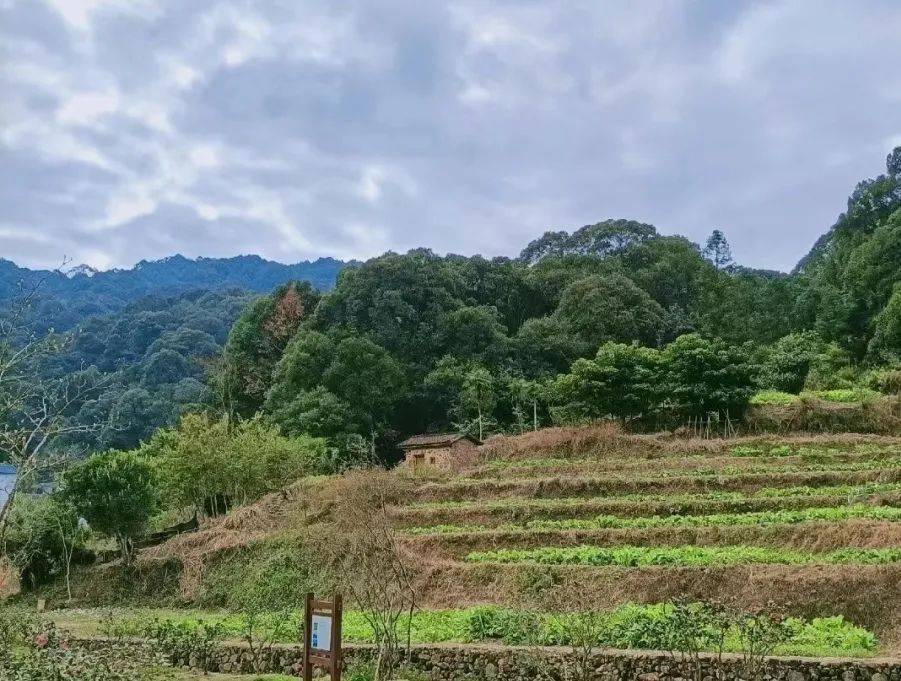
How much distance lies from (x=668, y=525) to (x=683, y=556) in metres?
3.13

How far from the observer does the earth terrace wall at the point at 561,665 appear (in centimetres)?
1211

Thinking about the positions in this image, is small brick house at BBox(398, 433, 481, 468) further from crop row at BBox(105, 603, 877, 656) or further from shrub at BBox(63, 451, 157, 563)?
crop row at BBox(105, 603, 877, 656)

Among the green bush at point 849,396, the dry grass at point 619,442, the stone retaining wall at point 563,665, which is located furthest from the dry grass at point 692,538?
the green bush at point 849,396

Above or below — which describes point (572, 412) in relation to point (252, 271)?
below

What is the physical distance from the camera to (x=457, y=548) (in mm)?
23578

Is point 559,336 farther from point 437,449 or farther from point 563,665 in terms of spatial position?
point 563,665

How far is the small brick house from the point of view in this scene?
116ft

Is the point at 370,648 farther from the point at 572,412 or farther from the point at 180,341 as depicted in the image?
the point at 180,341

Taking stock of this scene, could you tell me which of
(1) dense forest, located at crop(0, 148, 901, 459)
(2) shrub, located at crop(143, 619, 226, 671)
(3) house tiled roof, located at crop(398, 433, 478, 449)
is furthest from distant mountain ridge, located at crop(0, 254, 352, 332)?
(2) shrub, located at crop(143, 619, 226, 671)

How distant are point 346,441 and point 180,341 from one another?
108ft

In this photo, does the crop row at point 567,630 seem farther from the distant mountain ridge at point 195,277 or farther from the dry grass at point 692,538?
the distant mountain ridge at point 195,277

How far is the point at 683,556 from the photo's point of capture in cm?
1998

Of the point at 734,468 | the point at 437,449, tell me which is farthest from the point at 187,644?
the point at 437,449

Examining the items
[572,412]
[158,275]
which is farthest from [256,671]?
[158,275]
